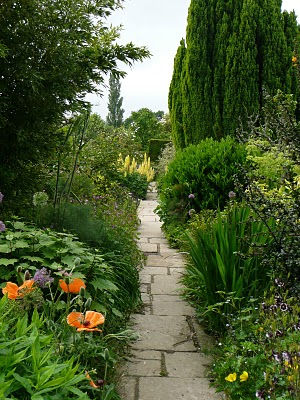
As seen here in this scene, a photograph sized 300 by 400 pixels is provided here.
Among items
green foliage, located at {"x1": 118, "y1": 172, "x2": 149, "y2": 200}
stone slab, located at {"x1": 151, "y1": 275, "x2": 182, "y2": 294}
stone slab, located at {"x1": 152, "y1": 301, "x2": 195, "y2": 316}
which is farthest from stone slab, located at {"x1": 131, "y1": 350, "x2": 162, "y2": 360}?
green foliage, located at {"x1": 118, "y1": 172, "x2": 149, "y2": 200}

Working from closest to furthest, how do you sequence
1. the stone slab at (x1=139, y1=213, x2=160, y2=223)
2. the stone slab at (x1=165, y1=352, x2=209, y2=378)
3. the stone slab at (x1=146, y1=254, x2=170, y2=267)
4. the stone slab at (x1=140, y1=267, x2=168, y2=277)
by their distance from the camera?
the stone slab at (x1=165, y1=352, x2=209, y2=378)
the stone slab at (x1=140, y1=267, x2=168, y2=277)
the stone slab at (x1=146, y1=254, x2=170, y2=267)
the stone slab at (x1=139, y1=213, x2=160, y2=223)

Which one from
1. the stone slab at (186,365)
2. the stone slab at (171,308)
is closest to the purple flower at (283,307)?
the stone slab at (186,365)

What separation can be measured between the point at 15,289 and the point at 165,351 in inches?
57.5

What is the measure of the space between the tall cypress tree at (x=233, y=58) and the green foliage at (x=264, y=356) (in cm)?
628

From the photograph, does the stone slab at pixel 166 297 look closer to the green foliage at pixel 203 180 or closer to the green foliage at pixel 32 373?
the green foliage at pixel 203 180

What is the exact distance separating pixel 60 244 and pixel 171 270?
241 cm

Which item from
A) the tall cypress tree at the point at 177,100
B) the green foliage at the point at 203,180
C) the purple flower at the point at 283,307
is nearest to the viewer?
the purple flower at the point at 283,307

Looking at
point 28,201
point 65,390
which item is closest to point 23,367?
point 65,390

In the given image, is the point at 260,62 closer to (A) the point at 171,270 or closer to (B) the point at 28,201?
(A) the point at 171,270

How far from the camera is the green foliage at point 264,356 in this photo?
7.00 feet

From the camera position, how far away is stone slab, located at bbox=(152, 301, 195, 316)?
3.88m

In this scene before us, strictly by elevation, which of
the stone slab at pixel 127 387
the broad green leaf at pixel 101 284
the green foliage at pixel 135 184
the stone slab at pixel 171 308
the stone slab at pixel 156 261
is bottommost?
the stone slab at pixel 127 387

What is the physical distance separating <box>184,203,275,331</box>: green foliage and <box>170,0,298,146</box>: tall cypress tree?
5357mm

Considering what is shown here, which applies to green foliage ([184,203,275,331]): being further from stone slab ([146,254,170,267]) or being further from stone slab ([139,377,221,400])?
stone slab ([146,254,170,267])
